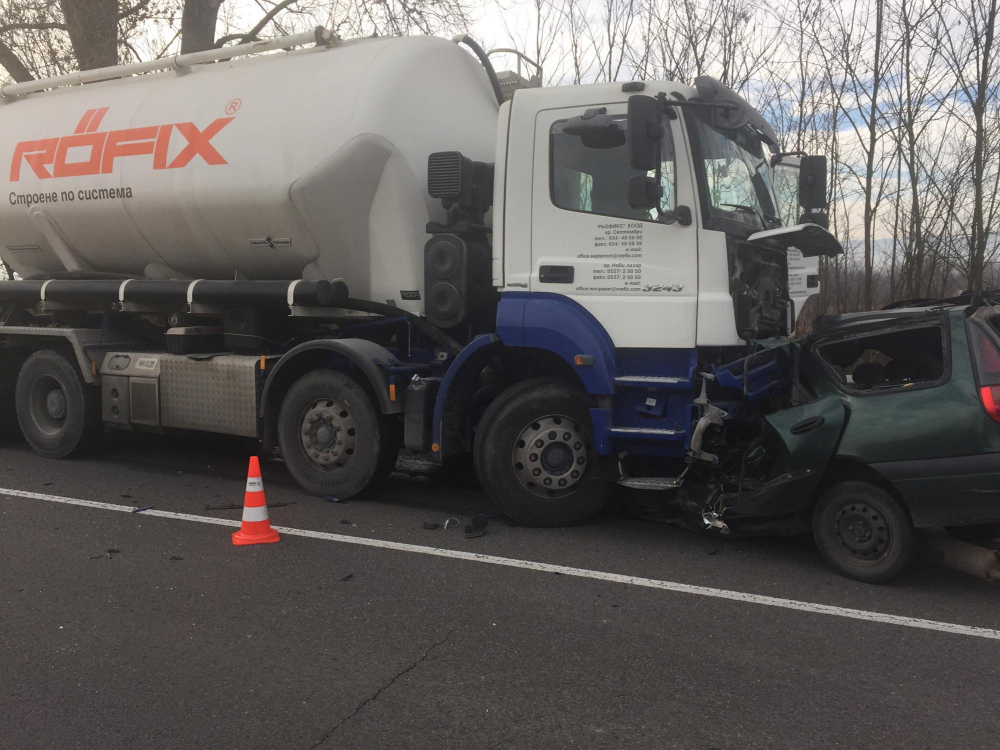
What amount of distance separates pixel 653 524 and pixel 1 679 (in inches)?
167

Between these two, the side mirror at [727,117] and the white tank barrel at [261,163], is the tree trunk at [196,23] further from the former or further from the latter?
the side mirror at [727,117]

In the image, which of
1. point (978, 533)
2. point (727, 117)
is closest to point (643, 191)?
point (727, 117)

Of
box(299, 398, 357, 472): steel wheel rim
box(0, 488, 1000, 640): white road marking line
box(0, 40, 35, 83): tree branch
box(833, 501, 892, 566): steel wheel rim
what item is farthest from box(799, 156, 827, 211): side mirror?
box(0, 40, 35, 83): tree branch

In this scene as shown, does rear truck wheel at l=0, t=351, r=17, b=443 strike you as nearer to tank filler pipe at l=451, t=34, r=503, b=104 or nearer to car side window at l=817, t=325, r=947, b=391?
tank filler pipe at l=451, t=34, r=503, b=104

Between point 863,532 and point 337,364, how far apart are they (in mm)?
4226

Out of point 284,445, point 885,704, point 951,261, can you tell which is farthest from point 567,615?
point 951,261

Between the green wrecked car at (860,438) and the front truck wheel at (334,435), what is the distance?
2.27 metres

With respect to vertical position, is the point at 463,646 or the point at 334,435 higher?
the point at 334,435

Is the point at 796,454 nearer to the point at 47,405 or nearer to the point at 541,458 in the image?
the point at 541,458

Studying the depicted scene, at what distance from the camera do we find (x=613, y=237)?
5.76 metres

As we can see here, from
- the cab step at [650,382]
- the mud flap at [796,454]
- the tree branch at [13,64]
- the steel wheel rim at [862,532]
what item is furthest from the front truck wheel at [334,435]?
the tree branch at [13,64]

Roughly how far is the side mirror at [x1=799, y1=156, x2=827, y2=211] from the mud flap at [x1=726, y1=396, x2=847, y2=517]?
1.99 m

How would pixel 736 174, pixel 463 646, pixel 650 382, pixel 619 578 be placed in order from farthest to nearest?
pixel 736 174 < pixel 650 382 < pixel 619 578 < pixel 463 646

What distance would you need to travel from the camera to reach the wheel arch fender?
21.5 feet
